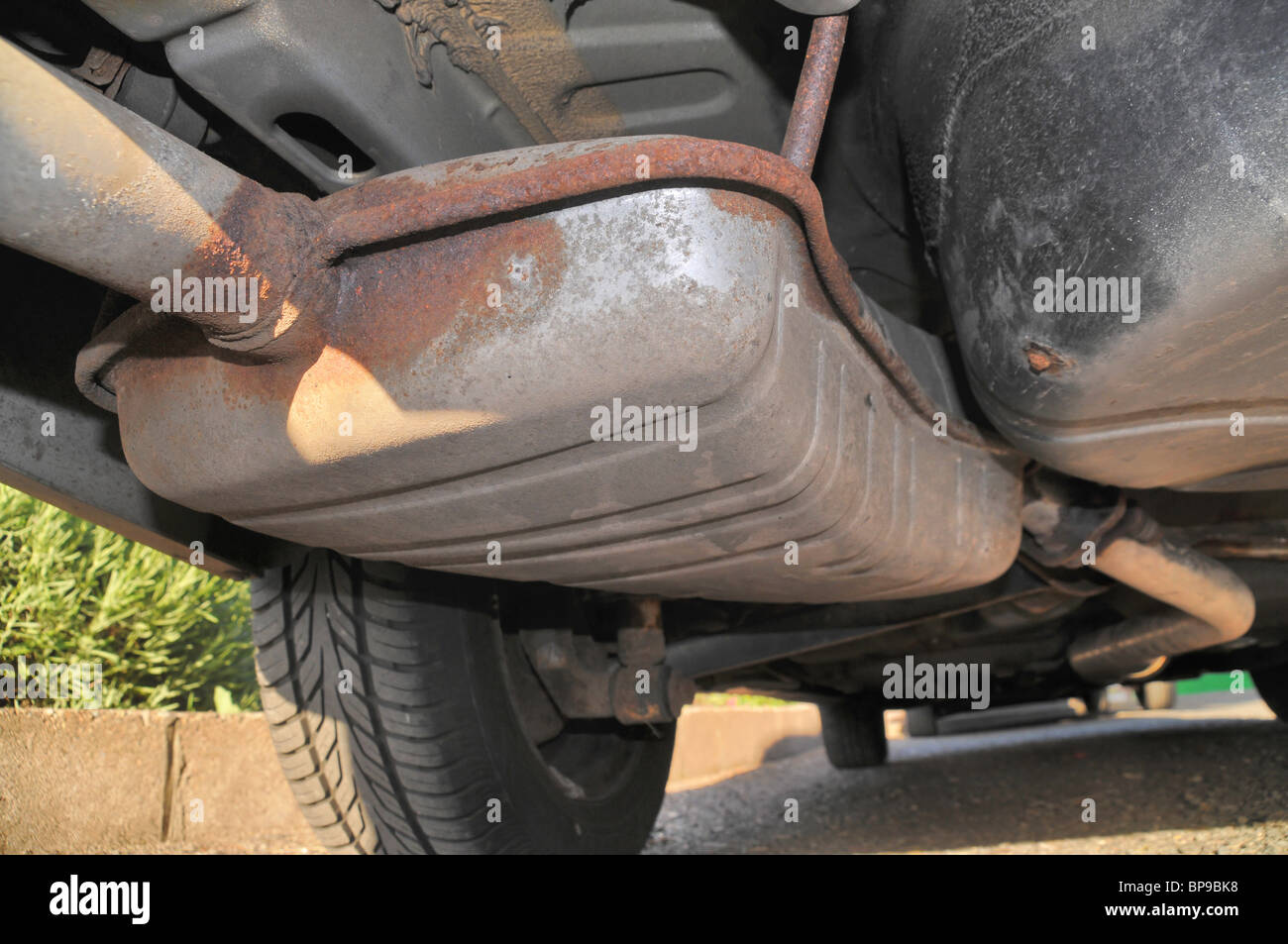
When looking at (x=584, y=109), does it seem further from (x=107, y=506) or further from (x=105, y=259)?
(x=107, y=506)

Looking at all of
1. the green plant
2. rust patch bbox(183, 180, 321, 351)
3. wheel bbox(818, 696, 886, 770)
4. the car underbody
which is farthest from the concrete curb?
wheel bbox(818, 696, 886, 770)

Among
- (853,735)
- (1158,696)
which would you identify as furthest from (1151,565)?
(1158,696)

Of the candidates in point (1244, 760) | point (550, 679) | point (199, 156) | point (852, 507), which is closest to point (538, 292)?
point (199, 156)

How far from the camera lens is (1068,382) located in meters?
0.85

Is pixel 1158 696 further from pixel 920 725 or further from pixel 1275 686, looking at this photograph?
pixel 1275 686

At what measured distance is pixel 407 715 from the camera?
4.38 feet

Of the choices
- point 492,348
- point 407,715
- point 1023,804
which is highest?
point 492,348

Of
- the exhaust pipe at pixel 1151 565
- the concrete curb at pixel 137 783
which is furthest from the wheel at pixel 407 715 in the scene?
the exhaust pipe at pixel 1151 565

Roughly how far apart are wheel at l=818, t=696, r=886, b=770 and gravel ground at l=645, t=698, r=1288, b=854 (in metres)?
0.06

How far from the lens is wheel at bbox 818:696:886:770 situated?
367cm

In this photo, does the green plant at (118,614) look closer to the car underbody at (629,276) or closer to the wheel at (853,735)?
the car underbody at (629,276)

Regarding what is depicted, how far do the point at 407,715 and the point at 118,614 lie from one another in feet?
5.60

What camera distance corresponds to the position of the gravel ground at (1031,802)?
73.9 inches

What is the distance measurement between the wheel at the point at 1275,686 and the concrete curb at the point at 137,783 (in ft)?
9.65
